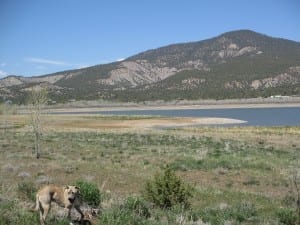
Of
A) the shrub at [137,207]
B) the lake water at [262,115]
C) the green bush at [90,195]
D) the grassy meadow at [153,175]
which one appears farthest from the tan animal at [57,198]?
the lake water at [262,115]

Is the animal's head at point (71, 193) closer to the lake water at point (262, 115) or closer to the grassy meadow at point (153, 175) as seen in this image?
the grassy meadow at point (153, 175)

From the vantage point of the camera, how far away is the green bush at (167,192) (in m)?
13.6

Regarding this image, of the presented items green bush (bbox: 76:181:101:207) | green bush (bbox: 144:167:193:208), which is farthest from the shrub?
green bush (bbox: 144:167:193:208)

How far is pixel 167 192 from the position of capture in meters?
13.7

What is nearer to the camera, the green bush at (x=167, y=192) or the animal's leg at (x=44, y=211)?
the animal's leg at (x=44, y=211)

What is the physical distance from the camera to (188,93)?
19350 cm

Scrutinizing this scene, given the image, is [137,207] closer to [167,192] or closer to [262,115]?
[167,192]

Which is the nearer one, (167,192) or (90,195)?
(90,195)

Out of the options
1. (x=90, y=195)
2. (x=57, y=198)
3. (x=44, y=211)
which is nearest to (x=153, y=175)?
(x=90, y=195)

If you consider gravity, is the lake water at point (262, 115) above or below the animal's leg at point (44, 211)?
below

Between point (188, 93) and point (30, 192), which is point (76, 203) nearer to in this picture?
point (30, 192)

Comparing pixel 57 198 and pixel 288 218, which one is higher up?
pixel 57 198

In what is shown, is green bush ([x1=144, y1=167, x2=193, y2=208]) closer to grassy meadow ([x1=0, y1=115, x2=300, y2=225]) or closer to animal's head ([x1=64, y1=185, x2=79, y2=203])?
grassy meadow ([x1=0, y1=115, x2=300, y2=225])

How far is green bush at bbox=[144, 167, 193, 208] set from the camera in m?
13.6
